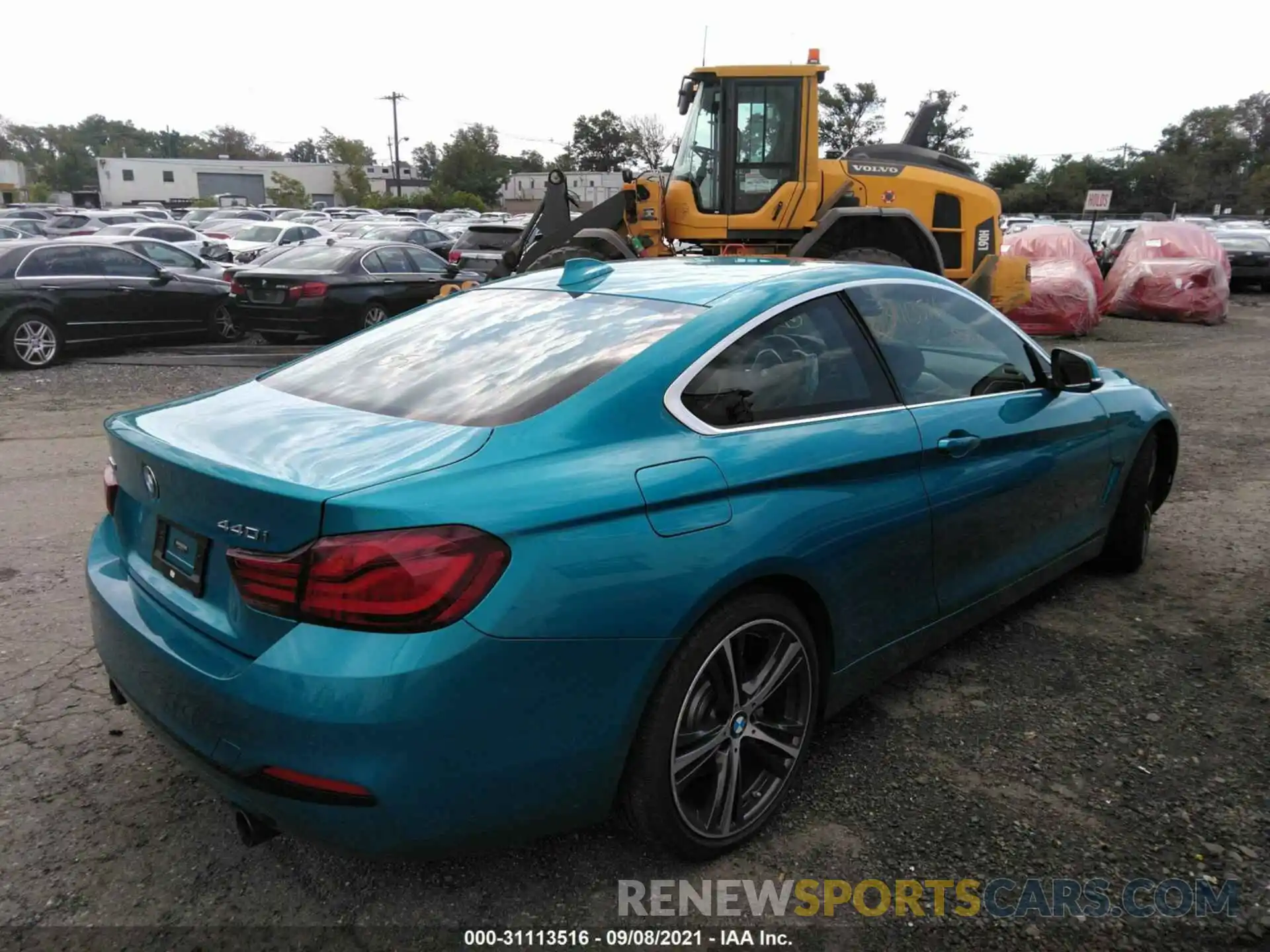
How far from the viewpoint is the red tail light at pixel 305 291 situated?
11789 mm

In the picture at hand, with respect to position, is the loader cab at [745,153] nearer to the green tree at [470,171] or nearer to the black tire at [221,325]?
the black tire at [221,325]

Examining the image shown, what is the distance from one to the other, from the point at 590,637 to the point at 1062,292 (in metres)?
14.4

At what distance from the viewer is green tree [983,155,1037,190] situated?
225 ft

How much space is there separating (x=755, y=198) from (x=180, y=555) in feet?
28.7

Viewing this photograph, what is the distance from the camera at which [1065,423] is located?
3.87 metres

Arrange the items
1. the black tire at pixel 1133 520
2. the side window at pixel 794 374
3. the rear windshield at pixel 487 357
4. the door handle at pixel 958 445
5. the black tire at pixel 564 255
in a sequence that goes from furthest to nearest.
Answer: the black tire at pixel 564 255
the black tire at pixel 1133 520
the door handle at pixel 958 445
the side window at pixel 794 374
the rear windshield at pixel 487 357

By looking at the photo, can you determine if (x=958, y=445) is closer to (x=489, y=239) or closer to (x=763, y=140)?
(x=763, y=140)

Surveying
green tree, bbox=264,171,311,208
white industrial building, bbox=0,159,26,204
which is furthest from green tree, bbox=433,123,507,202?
white industrial building, bbox=0,159,26,204

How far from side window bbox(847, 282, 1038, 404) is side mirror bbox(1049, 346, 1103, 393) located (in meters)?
0.12

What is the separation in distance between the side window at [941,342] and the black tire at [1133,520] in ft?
3.40

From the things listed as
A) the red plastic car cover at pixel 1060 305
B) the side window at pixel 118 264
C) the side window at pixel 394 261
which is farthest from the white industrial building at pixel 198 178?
the red plastic car cover at pixel 1060 305

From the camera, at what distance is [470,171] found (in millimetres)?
87562

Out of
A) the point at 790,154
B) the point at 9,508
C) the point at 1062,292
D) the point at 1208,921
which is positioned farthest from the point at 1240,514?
the point at 1062,292

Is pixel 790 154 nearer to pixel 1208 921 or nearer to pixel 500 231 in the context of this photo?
pixel 500 231
